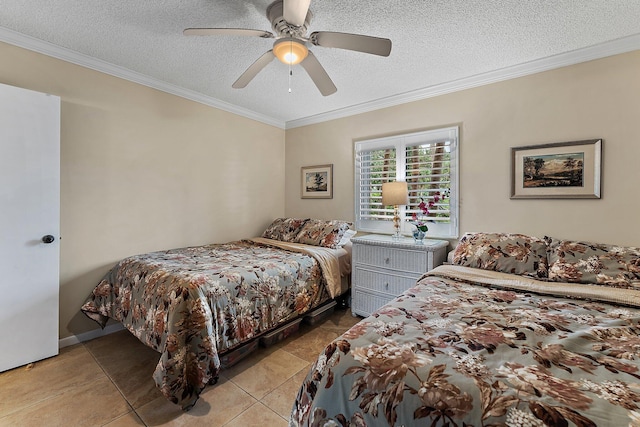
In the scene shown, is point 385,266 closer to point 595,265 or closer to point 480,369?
point 595,265

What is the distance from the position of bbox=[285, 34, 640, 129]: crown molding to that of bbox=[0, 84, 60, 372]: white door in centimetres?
294

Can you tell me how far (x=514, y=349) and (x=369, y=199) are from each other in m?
2.62

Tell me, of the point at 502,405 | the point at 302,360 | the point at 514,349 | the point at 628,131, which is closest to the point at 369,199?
the point at 302,360

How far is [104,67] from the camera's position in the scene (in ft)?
8.46

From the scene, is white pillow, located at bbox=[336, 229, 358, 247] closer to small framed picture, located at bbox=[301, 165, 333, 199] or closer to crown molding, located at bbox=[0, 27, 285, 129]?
Result: small framed picture, located at bbox=[301, 165, 333, 199]

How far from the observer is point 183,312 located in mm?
1798

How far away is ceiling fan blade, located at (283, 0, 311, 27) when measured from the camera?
1.48 metres

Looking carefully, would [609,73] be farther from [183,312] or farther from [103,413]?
[103,413]

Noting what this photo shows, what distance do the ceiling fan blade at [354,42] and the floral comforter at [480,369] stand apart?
4.89ft

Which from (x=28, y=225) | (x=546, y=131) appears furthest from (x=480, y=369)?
(x=28, y=225)

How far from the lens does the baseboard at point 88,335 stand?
2429 millimetres

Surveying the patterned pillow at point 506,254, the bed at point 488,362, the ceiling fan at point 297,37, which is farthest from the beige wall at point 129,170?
the patterned pillow at point 506,254

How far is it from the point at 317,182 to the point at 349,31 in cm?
215

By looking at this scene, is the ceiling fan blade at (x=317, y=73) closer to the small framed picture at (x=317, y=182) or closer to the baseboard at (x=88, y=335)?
the small framed picture at (x=317, y=182)
